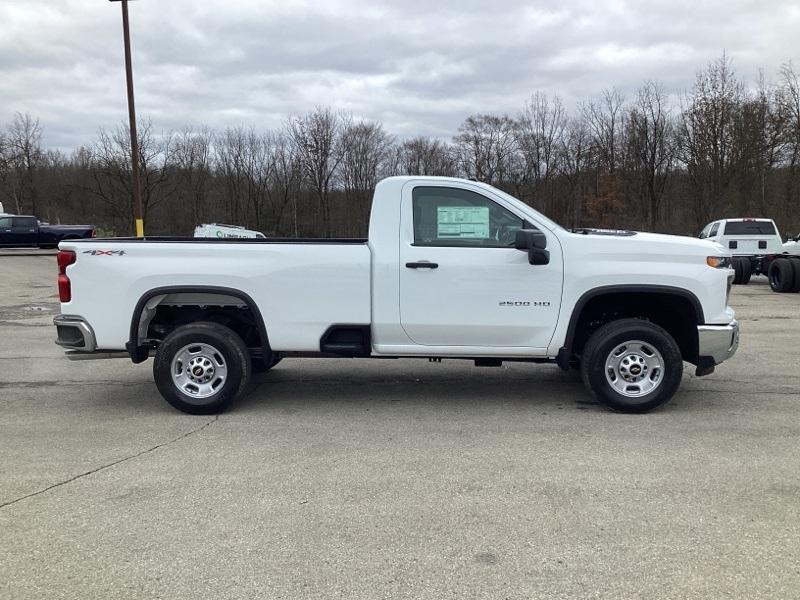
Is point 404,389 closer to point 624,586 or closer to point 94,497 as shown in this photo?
point 94,497

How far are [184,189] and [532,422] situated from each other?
155ft

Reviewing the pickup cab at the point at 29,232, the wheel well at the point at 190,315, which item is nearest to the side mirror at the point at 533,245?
the wheel well at the point at 190,315

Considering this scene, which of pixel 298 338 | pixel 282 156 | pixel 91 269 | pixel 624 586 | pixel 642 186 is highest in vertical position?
pixel 282 156

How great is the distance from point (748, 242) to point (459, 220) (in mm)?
16616

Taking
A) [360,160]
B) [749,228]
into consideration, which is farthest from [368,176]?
[749,228]

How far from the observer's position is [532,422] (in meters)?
5.54

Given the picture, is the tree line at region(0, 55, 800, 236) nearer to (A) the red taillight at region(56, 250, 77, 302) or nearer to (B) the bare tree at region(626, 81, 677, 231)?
(B) the bare tree at region(626, 81, 677, 231)

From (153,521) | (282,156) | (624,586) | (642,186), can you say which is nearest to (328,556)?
(153,521)

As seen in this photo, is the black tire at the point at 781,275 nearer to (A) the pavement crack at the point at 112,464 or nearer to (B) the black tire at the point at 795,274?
(B) the black tire at the point at 795,274

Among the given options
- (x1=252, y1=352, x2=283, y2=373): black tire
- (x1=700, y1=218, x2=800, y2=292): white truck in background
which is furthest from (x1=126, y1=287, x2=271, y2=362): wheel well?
(x1=700, y1=218, x2=800, y2=292): white truck in background

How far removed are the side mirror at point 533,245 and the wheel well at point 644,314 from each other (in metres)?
0.57

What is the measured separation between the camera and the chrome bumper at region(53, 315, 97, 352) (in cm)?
571

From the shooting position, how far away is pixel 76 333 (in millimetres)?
5758

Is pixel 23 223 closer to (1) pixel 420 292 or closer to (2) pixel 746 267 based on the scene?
(2) pixel 746 267
